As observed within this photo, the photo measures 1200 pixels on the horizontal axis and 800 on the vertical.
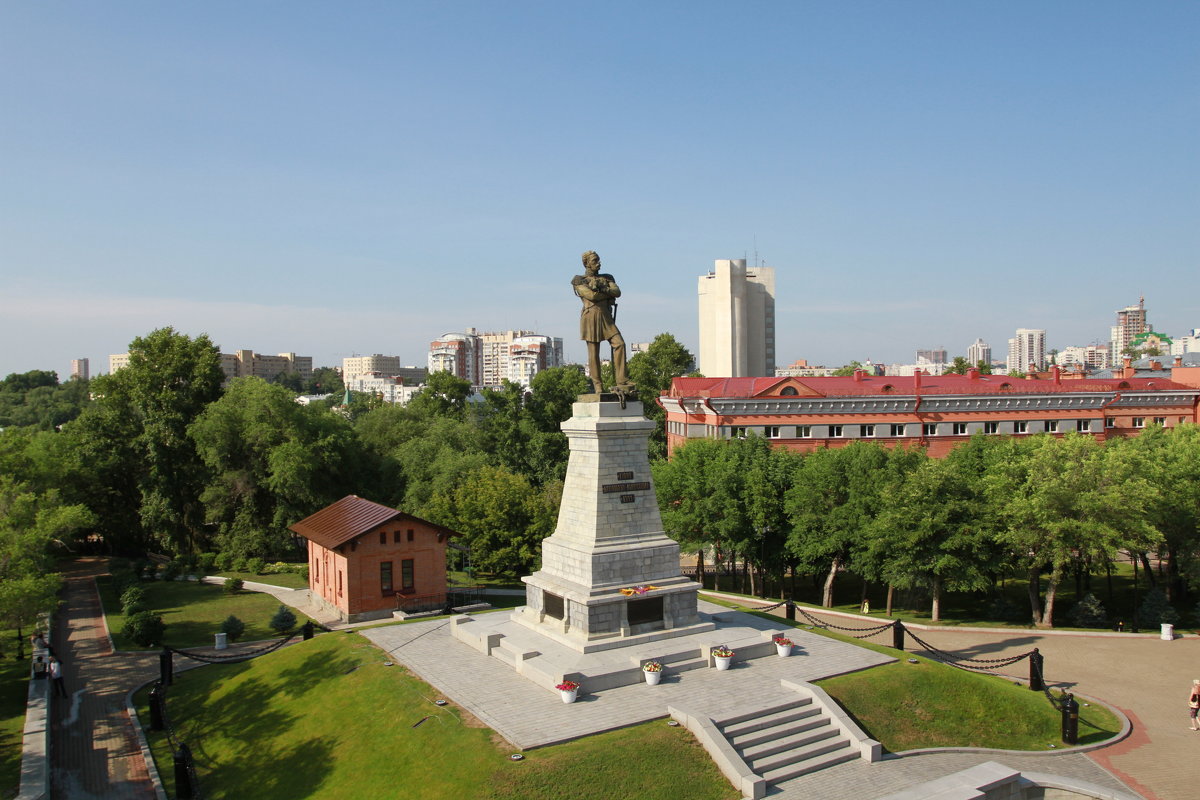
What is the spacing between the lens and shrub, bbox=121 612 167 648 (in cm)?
2505

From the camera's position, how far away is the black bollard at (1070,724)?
56.8 ft

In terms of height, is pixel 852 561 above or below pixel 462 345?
below

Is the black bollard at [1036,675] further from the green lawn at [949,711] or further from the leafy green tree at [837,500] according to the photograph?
the leafy green tree at [837,500]

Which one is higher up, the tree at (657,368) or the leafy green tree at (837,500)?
the tree at (657,368)

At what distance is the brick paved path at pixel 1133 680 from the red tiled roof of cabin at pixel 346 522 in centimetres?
1604

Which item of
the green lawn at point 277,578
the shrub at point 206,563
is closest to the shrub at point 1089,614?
the green lawn at point 277,578

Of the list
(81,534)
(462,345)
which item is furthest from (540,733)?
(462,345)

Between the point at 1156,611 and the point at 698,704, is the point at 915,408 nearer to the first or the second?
the point at 1156,611

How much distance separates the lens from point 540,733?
15.2m

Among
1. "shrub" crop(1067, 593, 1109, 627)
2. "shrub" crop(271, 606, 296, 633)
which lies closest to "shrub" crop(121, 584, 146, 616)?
"shrub" crop(271, 606, 296, 633)

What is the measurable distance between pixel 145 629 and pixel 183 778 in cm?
1107

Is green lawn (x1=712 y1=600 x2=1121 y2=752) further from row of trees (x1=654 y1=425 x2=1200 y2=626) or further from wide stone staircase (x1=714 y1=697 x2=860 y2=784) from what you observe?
row of trees (x1=654 y1=425 x2=1200 y2=626)

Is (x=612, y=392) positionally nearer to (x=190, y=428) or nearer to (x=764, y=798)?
(x=764, y=798)

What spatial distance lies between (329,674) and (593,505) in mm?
7784
